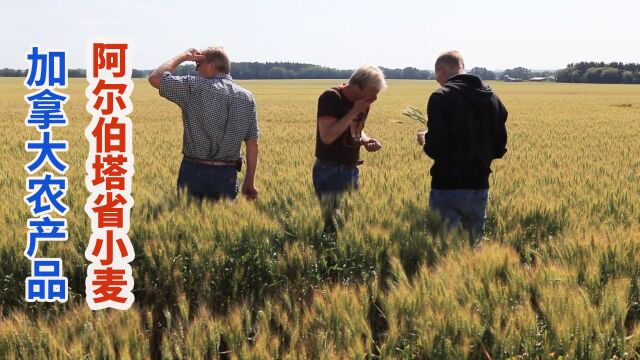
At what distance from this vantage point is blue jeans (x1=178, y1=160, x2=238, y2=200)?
438 cm

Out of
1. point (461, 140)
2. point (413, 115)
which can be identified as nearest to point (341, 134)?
point (461, 140)

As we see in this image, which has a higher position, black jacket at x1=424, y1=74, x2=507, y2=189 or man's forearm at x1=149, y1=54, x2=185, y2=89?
man's forearm at x1=149, y1=54, x2=185, y2=89

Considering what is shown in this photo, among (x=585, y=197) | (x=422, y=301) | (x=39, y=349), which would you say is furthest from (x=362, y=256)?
(x=585, y=197)

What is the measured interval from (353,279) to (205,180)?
4.51 ft

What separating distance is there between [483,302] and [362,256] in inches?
48.1

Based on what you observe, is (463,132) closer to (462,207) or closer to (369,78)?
(462,207)

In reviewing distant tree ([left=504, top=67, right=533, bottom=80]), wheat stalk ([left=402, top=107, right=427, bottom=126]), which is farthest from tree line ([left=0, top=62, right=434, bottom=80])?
wheat stalk ([left=402, top=107, right=427, bottom=126])

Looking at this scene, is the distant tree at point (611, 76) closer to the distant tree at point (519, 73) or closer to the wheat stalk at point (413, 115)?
the distant tree at point (519, 73)

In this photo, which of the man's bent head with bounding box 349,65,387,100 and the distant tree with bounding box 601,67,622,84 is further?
the distant tree with bounding box 601,67,622,84

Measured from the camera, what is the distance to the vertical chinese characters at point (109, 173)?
328 cm

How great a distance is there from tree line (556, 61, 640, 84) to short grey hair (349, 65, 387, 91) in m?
113

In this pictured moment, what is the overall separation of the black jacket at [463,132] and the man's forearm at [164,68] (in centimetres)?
172

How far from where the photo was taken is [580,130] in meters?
17.1

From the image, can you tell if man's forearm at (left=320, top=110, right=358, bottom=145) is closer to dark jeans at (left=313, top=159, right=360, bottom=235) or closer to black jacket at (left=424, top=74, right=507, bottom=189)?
dark jeans at (left=313, top=159, right=360, bottom=235)
